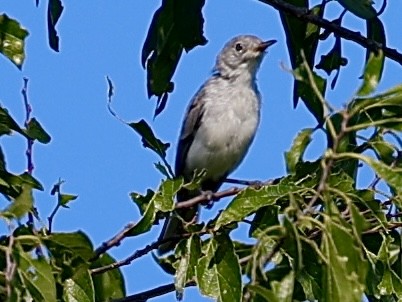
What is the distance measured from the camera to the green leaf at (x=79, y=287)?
3.76 metres

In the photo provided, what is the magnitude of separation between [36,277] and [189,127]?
4882 mm

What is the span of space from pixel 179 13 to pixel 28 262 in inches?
70.5

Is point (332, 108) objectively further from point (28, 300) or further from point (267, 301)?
point (28, 300)

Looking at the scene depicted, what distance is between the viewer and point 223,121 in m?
7.89

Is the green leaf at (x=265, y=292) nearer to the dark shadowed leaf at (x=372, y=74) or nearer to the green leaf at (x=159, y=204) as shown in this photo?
the dark shadowed leaf at (x=372, y=74)

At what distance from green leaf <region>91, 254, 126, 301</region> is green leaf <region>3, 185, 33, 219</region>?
3.82 ft

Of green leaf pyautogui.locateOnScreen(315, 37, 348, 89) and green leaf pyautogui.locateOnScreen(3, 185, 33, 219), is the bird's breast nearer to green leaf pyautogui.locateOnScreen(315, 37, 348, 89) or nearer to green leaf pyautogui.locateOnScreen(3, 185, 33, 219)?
green leaf pyautogui.locateOnScreen(315, 37, 348, 89)

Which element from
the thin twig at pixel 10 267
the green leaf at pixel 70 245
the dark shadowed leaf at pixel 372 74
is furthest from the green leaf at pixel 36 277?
the dark shadowed leaf at pixel 372 74

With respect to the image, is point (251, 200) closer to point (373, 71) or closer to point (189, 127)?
point (373, 71)

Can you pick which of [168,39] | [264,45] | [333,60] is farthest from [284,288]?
[264,45]

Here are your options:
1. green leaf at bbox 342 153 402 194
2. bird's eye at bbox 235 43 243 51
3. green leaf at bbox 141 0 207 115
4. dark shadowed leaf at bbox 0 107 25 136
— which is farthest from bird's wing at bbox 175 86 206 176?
green leaf at bbox 342 153 402 194

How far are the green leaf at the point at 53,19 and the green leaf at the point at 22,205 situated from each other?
163 centimetres

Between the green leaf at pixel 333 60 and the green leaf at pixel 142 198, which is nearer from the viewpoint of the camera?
the green leaf at pixel 142 198

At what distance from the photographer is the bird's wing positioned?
8055mm
